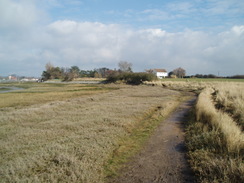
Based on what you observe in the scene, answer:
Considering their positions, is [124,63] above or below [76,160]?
above

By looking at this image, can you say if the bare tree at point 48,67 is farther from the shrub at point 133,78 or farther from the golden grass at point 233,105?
the golden grass at point 233,105

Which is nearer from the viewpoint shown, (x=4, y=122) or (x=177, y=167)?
(x=177, y=167)

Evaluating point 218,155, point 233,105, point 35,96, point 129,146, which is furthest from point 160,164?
point 35,96

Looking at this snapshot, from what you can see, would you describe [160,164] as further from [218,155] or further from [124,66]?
[124,66]

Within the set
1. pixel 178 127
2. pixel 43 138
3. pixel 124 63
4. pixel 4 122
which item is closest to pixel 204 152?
pixel 178 127

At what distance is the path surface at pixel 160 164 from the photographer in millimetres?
3596

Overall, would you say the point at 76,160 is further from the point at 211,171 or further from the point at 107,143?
the point at 211,171

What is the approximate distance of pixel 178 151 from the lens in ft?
16.2

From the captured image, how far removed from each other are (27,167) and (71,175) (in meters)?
1.45

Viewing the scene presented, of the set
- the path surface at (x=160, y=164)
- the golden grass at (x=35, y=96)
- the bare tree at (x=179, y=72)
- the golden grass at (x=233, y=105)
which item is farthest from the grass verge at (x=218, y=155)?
the bare tree at (x=179, y=72)

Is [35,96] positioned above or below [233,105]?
below

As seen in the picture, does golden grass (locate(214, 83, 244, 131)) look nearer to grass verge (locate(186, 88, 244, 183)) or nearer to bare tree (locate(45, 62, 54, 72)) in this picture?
grass verge (locate(186, 88, 244, 183))

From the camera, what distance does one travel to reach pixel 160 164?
4.22 metres

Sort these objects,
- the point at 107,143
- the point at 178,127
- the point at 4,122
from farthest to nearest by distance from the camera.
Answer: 1. the point at 4,122
2. the point at 178,127
3. the point at 107,143
